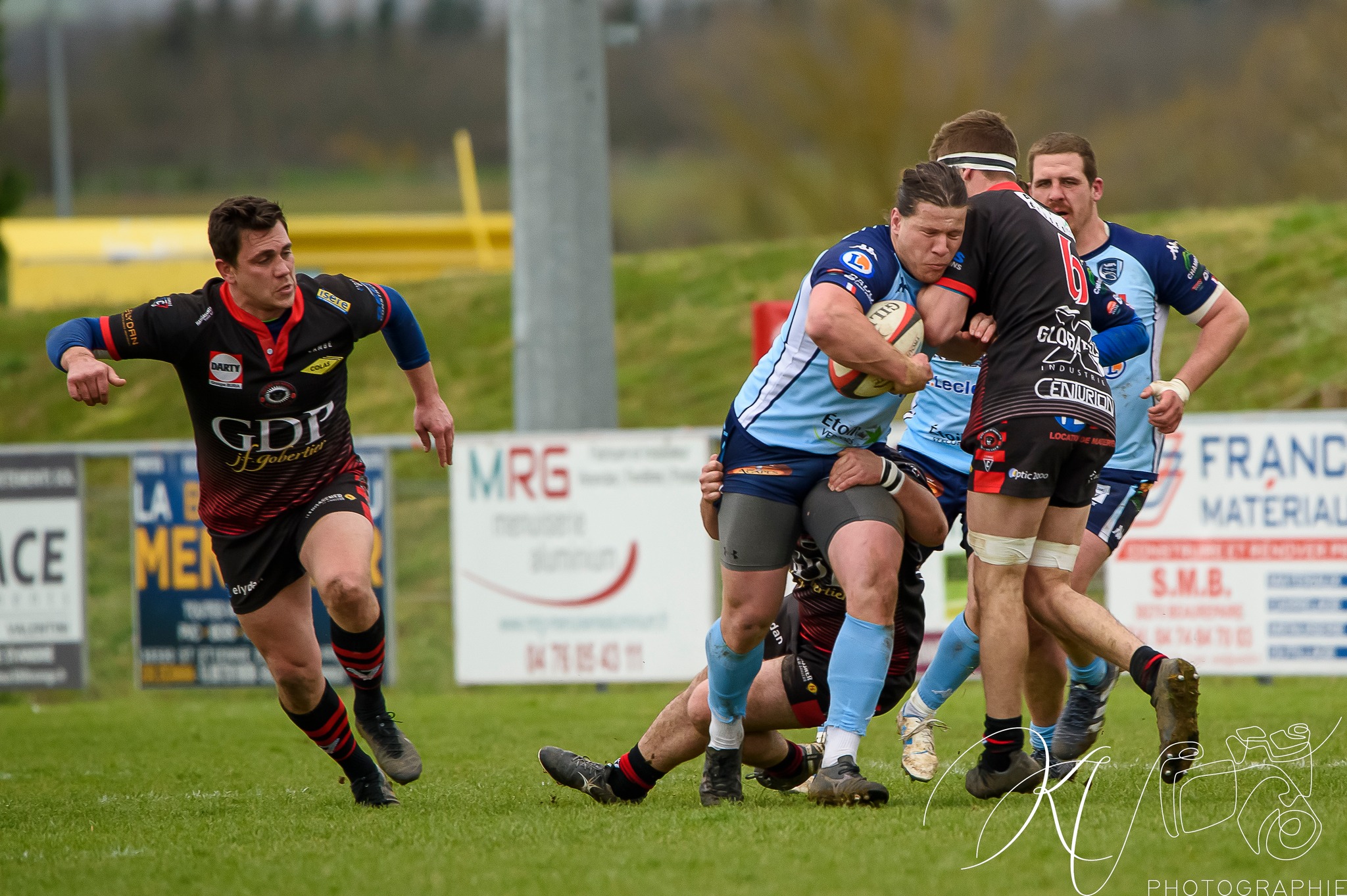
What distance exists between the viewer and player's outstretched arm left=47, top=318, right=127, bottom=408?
15.9ft

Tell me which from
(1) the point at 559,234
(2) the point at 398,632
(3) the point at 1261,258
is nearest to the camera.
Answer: (2) the point at 398,632

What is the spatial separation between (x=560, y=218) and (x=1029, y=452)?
8.36 m

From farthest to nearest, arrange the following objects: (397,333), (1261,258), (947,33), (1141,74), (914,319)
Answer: (1141,74)
(947,33)
(1261,258)
(397,333)
(914,319)

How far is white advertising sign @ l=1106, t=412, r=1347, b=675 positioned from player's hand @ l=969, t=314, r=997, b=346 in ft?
16.4

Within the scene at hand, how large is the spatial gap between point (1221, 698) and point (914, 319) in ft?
15.7

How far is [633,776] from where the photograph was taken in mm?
5191

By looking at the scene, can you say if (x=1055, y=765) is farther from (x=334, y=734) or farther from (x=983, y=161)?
(x=334, y=734)

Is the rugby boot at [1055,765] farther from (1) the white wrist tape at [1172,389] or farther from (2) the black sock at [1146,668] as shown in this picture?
(1) the white wrist tape at [1172,389]

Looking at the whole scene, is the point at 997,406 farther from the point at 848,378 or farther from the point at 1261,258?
the point at 1261,258

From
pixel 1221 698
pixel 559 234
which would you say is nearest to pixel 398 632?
pixel 559 234

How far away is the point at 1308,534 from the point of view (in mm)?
9258

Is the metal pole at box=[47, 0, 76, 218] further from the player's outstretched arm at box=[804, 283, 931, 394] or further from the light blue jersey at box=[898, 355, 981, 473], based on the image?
the player's outstretched arm at box=[804, 283, 931, 394]

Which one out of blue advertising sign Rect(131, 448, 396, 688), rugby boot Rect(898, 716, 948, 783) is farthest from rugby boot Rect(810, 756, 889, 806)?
blue advertising sign Rect(131, 448, 396, 688)

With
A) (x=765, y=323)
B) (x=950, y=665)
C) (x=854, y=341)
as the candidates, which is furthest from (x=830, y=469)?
(x=765, y=323)
